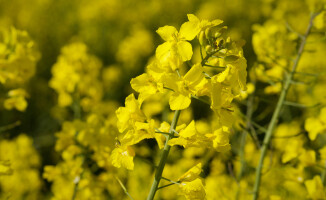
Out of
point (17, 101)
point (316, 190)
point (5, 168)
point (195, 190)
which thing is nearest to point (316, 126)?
point (316, 190)

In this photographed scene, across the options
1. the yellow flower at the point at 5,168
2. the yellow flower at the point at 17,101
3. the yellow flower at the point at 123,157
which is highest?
the yellow flower at the point at 123,157

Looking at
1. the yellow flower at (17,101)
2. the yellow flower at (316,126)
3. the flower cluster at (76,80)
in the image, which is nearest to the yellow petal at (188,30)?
the yellow flower at (316,126)

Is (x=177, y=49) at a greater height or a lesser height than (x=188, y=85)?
greater

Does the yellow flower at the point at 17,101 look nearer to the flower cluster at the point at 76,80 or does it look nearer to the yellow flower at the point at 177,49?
the flower cluster at the point at 76,80

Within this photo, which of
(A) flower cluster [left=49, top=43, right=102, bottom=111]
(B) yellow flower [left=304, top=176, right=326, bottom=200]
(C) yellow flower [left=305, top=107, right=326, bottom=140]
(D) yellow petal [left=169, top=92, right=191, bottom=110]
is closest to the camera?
(D) yellow petal [left=169, top=92, right=191, bottom=110]

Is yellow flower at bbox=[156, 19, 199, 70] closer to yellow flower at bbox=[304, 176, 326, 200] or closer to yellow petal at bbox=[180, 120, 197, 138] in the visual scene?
yellow petal at bbox=[180, 120, 197, 138]

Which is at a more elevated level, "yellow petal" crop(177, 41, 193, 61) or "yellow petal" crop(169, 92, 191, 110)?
"yellow petal" crop(177, 41, 193, 61)

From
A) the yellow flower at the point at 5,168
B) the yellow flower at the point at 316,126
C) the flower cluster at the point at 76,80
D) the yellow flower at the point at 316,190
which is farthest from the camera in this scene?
the flower cluster at the point at 76,80

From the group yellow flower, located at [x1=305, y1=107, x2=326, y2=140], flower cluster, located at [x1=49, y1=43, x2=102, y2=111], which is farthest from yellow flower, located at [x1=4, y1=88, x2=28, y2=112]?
yellow flower, located at [x1=305, y1=107, x2=326, y2=140]

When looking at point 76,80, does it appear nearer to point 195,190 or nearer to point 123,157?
point 123,157

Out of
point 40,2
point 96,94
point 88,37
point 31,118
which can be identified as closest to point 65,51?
point 96,94

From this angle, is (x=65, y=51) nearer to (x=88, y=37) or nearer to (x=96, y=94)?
(x=96, y=94)
